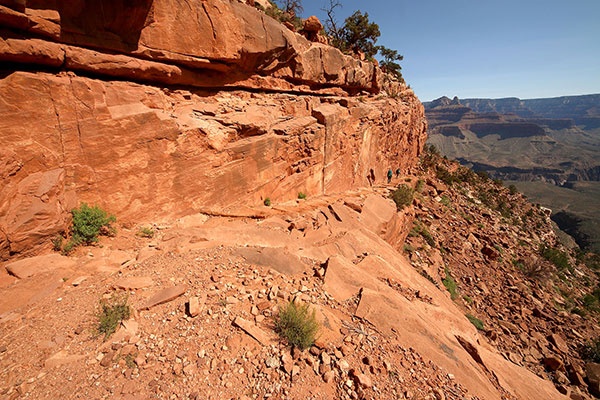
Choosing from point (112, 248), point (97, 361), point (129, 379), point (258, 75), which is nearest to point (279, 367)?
point (129, 379)

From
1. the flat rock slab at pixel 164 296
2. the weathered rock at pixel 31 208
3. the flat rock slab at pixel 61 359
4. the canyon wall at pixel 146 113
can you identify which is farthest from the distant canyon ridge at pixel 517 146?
the flat rock slab at pixel 61 359

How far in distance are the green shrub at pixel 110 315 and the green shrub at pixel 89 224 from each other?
7.70 feet

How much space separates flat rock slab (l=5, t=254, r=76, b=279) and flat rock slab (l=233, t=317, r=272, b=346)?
3608mm

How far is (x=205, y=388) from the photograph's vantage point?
113 inches

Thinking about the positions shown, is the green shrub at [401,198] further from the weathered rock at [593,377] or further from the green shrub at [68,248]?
the green shrub at [68,248]

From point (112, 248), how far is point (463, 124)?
683 feet

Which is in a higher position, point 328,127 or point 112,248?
point 328,127

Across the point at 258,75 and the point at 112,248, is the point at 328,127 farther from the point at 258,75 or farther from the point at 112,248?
the point at 112,248

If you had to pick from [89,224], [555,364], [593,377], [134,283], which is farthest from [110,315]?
[593,377]

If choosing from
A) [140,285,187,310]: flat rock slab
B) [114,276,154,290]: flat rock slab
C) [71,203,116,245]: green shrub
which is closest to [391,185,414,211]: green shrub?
[140,285,187,310]: flat rock slab

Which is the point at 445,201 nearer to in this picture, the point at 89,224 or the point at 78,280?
the point at 89,224

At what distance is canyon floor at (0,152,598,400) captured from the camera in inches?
117

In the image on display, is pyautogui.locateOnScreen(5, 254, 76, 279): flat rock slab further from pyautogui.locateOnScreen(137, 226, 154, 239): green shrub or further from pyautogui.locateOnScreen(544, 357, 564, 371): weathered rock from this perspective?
pyautogui.locateOnScreen(544, 357, 564, 371): weathered rock

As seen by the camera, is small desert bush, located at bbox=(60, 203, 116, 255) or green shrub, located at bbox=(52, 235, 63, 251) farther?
small desert bush, located at bbox=(60, 203, 116, 255)
